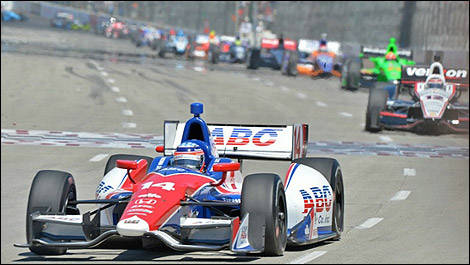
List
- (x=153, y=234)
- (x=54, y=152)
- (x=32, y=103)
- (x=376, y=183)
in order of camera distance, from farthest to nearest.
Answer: (x=32, y=103), (x=54, y=152), (x=376, y=183), (x=153, y=234)

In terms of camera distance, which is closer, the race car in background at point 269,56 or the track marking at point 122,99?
the track marking at point 122,99

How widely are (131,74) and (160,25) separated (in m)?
64.5

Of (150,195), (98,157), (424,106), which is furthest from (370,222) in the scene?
(424,106)

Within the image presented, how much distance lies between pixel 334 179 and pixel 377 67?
86.1ft

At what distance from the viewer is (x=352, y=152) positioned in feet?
73.8

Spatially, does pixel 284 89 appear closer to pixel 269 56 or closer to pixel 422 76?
pixel 269 56

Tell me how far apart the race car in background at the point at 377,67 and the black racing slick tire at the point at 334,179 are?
22528 mm

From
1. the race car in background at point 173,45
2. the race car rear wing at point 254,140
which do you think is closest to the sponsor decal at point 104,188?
the race car rear wing at point 254,140

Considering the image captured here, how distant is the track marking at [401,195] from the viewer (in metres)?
15.8

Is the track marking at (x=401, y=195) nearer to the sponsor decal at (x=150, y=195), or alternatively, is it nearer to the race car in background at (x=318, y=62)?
the sponsor decal at (x=150, y=195)

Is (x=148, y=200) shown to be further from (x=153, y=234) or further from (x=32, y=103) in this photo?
(x=32, y=103)

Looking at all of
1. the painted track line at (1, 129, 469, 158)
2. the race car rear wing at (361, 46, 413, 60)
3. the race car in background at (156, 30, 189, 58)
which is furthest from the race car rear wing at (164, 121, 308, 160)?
the race car in background at (156, 30, 189, 58)

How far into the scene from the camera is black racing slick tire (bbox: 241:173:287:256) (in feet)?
32.9

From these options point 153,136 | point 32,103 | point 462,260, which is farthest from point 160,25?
point 462,260
